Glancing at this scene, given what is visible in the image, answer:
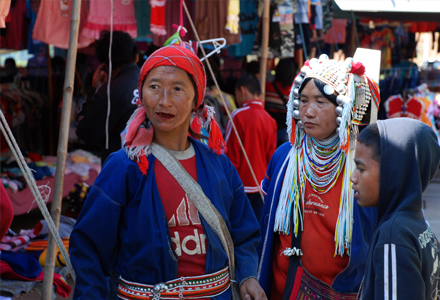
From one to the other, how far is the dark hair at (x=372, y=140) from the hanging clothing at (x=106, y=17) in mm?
4279

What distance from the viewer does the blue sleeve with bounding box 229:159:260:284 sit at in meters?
2.16

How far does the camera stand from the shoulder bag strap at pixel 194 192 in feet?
6.59

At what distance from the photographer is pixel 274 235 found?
272 centimetres

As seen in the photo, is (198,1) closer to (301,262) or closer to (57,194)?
(57,194)

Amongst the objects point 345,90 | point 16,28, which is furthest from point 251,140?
point 16,28

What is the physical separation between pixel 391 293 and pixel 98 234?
1050 millimetres

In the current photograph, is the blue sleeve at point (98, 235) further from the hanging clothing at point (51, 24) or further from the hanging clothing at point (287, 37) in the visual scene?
the hanging clothing at point (287, 37)

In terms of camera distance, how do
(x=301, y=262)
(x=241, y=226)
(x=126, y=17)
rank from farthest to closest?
1. (x=126, y=17)
2. (x=301, y=262)
3. (x=241, y=226)

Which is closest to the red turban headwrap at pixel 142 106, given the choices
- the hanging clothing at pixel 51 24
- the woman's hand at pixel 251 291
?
the woman's hand at pixel 251 291

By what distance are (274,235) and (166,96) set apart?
3.56ft

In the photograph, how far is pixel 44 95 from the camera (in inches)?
338

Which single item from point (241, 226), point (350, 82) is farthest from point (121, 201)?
point (350, 82)

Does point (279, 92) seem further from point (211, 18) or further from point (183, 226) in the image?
point (183, 226)

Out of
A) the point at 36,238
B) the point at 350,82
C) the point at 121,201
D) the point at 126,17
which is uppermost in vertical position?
the point at 126,17
